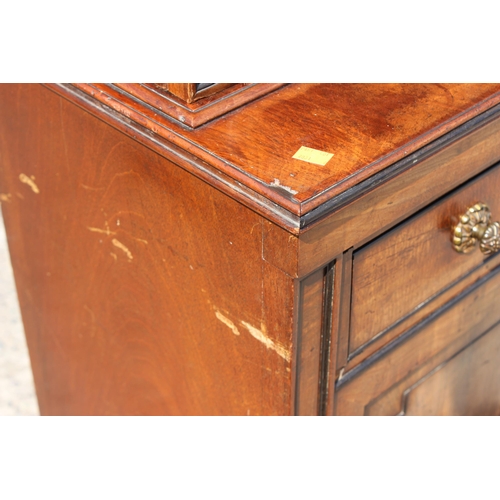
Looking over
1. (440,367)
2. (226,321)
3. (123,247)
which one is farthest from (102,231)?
(440,367)

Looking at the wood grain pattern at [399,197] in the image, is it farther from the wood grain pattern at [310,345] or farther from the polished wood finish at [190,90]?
the polished wood finish at [190,90]

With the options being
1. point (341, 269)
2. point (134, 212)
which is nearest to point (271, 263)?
point (341, 269)

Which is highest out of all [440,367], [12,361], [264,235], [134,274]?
[264,235]

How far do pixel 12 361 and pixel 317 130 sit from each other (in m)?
0.67

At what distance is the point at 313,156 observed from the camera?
532mm

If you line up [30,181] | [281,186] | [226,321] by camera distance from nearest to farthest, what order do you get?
[281,186] < [226,321] < [30,181]

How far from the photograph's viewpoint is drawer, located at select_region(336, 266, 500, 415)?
701 mm

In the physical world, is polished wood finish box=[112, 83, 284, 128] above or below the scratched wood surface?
above

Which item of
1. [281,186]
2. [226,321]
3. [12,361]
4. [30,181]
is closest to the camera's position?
[281,186]

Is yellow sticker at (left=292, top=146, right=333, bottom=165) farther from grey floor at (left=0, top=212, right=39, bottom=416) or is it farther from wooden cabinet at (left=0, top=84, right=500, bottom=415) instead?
grey floor at (left=0, top=212, right=39, bottom=416)

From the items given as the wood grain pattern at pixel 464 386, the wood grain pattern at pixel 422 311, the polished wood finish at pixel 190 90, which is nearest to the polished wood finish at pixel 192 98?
the polished wood finish at pixel 190 90

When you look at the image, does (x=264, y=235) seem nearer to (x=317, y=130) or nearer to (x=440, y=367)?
(x=317, y=130)

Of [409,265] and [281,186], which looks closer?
[281,186]

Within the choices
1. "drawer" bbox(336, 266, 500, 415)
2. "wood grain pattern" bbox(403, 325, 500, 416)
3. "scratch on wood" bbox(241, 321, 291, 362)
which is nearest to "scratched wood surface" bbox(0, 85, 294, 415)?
"scratch on wood" bbox(241, 321, 291, 362)
